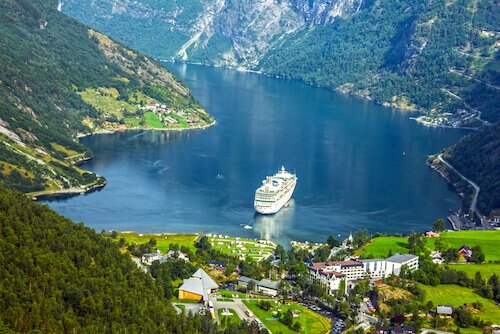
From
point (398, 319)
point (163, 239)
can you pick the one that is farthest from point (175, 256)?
point (398, 319)

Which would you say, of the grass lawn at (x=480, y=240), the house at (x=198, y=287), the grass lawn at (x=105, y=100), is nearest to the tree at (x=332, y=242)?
the grass lawn at (x=480, y=240)

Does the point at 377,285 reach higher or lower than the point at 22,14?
lower

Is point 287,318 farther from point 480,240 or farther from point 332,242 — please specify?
point 480,240

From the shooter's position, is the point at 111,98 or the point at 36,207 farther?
the point at 111,98

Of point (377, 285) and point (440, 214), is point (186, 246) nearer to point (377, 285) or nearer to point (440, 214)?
point (377, 285)

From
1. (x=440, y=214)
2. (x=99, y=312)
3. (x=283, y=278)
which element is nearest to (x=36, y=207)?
(x=99, y=312)

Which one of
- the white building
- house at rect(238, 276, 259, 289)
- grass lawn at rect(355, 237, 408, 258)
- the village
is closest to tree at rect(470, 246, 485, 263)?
the village
